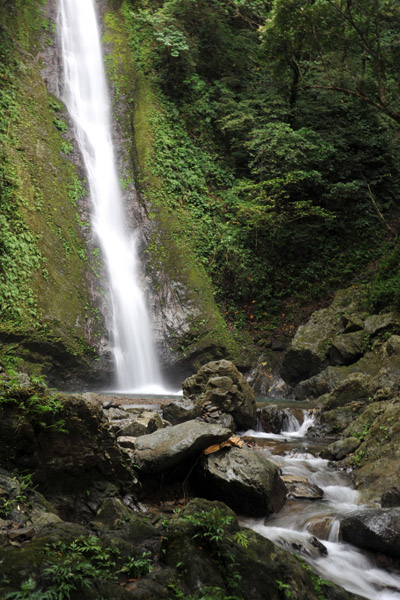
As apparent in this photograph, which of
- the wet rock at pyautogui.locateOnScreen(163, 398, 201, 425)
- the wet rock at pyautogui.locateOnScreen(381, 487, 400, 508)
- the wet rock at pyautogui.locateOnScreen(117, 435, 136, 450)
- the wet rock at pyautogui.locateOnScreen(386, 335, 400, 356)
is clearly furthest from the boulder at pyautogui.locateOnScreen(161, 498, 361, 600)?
the wet rock at pyautogui.locateOnScreen(386, 335, 400, 356)

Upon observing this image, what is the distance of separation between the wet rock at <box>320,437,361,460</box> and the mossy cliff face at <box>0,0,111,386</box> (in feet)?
22.6

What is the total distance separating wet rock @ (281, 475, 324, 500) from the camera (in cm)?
521

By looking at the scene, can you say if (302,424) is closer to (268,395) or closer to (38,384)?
(268,395)

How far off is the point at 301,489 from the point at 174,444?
180 cm

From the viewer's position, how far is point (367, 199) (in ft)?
53.4

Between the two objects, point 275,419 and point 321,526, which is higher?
point 321,526

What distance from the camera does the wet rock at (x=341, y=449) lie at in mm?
6391

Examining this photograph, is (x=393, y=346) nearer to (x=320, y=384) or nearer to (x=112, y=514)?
(x=320, y=384)

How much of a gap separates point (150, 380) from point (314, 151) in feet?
32.9

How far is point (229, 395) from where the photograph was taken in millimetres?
7863

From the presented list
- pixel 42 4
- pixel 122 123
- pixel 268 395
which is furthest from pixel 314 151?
pixel 42 4

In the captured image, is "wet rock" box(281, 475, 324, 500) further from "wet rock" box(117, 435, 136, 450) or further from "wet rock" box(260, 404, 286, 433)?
"wet rock" box(260, 404, 286, 433)

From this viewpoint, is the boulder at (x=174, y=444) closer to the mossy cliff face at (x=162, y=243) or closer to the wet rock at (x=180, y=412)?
the wet rock at (x=180, y=412)

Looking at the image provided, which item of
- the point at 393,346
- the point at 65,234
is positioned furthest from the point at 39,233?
the point at 393,346
